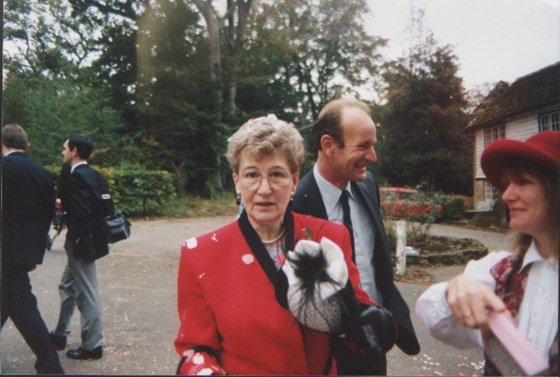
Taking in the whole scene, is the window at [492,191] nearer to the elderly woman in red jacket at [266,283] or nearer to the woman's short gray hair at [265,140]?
the elderly woman in red jacket at [266,283]

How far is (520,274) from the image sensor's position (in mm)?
851

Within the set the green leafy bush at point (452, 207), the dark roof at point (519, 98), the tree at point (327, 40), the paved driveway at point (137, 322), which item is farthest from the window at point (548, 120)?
the green leafy bush at point (452, 207)

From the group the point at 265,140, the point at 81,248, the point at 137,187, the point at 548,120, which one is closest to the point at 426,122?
the point at 548,120

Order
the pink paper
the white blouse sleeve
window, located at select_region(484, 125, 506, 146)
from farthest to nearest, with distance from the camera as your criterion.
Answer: window, located at select_region(484, 125, 506, 146), the white blouse sleeve, the pink paper

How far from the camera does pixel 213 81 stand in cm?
905

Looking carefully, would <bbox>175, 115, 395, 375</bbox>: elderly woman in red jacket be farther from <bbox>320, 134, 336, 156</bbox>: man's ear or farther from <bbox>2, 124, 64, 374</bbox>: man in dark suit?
<bbox>2, 124, 64, 374</bbox>: man in dark suit

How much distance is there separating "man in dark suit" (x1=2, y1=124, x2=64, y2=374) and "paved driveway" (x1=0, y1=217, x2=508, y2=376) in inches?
14.0

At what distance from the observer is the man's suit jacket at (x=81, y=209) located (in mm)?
2551

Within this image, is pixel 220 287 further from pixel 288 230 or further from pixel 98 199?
pixel 98 199

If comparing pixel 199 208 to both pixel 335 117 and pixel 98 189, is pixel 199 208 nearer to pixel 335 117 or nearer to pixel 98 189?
pixel 98 189

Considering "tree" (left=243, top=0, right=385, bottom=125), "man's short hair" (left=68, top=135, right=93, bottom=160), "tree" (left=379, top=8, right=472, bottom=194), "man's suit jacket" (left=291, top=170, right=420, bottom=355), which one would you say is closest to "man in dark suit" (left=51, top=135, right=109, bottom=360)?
"man's short hair" (left=68, top=135, right=93, bottom=160)

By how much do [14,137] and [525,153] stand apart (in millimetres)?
2138

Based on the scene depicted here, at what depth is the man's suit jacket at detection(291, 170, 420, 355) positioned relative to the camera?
4.93ft

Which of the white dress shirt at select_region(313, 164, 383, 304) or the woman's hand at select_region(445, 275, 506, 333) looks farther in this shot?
the white dress shirt at select_region(313, 164, 383, 304)
